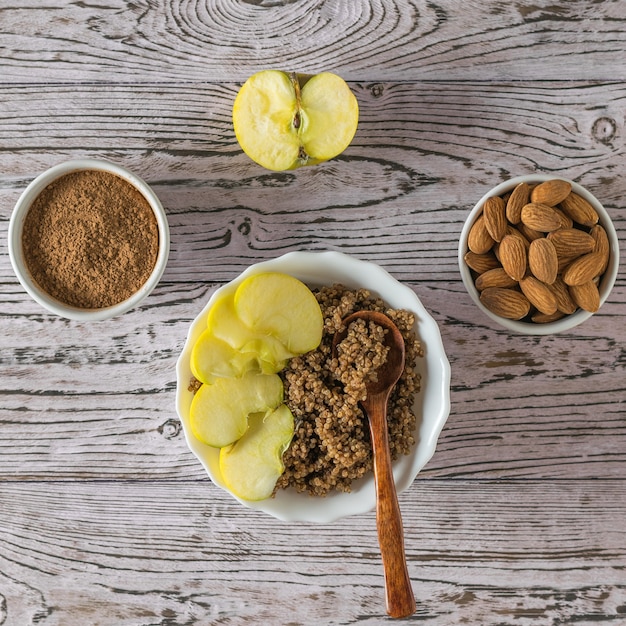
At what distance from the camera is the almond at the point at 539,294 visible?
89cm

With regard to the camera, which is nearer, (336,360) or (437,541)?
(336,360)

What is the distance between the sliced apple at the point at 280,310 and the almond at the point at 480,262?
23cm

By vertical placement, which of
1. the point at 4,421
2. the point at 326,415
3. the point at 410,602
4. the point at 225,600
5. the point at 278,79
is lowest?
the point at 225,600

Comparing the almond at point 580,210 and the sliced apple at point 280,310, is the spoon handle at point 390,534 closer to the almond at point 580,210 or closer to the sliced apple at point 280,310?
the sliced apple at point 280,310

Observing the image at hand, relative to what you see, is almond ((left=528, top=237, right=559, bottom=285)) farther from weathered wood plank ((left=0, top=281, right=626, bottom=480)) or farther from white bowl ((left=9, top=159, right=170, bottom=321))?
white bowl ((left=9, top=159, right=170, bottom=321))

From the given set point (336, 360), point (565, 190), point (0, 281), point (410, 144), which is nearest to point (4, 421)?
point (0, 281)

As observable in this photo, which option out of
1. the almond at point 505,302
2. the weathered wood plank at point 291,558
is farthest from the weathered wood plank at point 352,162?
the weathered wood plank at point 291,558

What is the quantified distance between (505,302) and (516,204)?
0.44 ft

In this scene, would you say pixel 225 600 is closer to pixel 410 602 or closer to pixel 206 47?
pixel 410 602

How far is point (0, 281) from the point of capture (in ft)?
3.31

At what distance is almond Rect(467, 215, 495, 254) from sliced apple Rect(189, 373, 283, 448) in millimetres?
341

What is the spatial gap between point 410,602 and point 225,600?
35cm

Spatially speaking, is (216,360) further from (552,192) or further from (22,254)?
(552,192)

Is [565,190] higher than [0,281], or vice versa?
[565,190]
